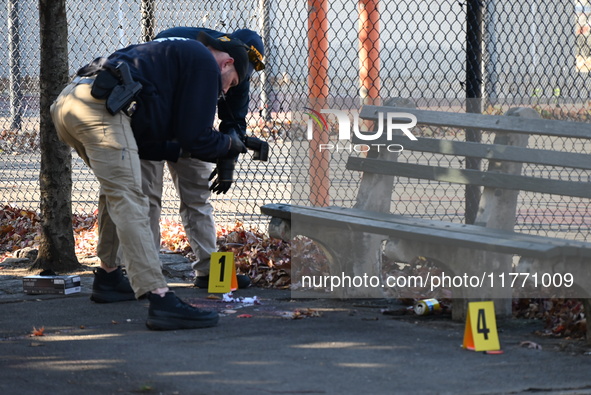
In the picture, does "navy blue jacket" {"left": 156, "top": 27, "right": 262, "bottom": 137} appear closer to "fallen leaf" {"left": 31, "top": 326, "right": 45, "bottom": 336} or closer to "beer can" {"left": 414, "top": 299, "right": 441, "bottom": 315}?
"beer can" {"left": 414, "top": 299, "right": 441, "bottom": 315}

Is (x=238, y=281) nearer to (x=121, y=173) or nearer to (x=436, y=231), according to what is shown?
(x=121, y=173)

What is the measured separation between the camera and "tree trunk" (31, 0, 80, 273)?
6598mm

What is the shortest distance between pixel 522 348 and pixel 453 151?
52.1 inches

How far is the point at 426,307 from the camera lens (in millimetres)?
5078

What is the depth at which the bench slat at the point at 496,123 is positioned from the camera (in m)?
4.84

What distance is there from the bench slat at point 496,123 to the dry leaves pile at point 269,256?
0.89 metres

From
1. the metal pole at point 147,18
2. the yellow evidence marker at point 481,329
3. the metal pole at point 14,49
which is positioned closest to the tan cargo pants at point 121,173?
the yellow evidence marker at point 481,329

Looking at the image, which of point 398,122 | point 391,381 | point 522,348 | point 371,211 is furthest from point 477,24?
point 391,381

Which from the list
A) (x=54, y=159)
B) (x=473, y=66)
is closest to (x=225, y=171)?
(x=473, y=66)

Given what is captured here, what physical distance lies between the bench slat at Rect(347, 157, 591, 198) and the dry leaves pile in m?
0.62

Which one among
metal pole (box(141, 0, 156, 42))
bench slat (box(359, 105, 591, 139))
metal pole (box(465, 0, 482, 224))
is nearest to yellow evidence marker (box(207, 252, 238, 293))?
bench slat (box(359, 105, 591, 139))

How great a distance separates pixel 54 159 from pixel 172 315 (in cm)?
229

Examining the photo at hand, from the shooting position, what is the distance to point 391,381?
3828 millimetres

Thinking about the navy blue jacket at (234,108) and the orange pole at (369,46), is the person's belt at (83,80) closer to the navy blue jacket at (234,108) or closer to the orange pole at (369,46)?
the navy blue jacket at (234,108)
